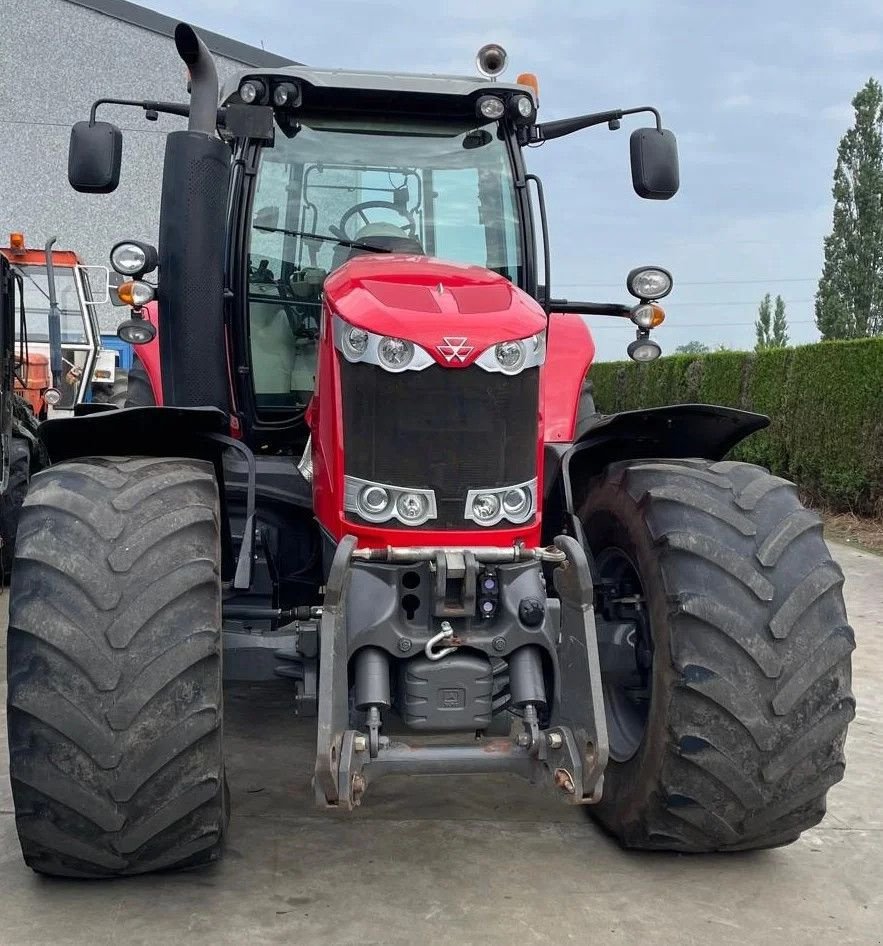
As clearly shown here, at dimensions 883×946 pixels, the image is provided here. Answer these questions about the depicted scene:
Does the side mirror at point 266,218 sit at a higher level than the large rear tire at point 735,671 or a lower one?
higher

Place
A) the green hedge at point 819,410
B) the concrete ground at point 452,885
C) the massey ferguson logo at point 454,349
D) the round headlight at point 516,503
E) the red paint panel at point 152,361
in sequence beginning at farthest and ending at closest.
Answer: the green hedge at point 819,410, the red paint panel at point 152,361, the round headlight at point 516,503, the massey ferguson logo at point 454,349, the concrete ground at point 452,885

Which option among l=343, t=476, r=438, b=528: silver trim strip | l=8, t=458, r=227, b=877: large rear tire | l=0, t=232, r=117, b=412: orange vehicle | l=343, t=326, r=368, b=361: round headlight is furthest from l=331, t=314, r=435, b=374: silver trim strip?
l=0, t=232, r=117, b=412: orange vehicle

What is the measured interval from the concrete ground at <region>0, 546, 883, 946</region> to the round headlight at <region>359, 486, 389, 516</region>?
1063mm

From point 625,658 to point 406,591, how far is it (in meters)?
0.86

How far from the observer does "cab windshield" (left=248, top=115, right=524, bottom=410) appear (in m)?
4.30

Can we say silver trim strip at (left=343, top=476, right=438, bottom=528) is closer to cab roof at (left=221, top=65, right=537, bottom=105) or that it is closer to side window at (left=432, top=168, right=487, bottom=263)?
side window at (left=432, top=168, right=487, bottom=263)

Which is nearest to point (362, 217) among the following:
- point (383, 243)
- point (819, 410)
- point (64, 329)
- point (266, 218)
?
point (383, 243)

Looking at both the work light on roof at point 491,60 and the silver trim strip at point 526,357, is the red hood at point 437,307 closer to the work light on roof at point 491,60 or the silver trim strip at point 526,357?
the silver trim strip at point 526,357

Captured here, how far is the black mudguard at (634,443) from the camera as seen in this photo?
11.9 feet

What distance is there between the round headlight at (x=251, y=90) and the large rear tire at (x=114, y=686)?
5.68 feet

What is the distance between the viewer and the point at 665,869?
344cm

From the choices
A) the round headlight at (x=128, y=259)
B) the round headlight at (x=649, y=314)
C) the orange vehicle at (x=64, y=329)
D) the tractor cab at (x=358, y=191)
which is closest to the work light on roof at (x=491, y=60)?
the tractor cab at (x=358, y=191)

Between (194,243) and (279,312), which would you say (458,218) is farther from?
(194,243)

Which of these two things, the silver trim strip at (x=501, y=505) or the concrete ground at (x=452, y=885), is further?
the silver trim strip at (x=501, y=505)
